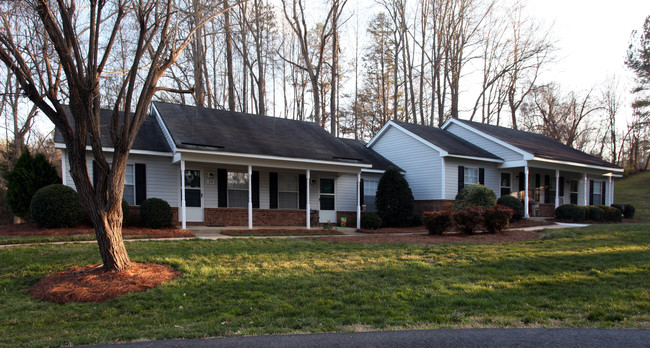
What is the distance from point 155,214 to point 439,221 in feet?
30.7

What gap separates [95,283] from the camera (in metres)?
6.98

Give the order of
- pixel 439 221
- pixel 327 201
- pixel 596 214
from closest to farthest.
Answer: pixel 439 221
pixel 327 201
pixel 596 214

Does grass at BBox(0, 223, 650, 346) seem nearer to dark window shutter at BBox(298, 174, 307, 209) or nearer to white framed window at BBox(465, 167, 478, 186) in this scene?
dark window shutter at BBox(298, 174, 307, 209)

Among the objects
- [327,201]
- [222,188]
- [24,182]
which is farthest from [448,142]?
[24,182]

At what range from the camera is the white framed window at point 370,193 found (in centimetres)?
2009

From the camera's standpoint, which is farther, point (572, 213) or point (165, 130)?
point (572, 213)

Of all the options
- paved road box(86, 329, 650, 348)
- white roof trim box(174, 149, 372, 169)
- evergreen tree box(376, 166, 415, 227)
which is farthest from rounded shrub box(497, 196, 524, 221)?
paved road box(86, 329, 650, 348)

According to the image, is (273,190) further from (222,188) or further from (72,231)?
(72,231)

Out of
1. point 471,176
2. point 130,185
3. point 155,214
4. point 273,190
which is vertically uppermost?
point 471,176

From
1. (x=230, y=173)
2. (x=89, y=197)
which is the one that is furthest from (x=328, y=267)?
(x=230, y=173)

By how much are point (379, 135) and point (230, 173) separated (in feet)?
31.0

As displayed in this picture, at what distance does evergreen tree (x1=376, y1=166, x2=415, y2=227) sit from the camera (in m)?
18.2

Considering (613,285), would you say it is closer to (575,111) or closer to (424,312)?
(424,312)

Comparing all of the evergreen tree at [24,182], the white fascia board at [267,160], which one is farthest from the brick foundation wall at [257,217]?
the evergreen tree at [24,182]
